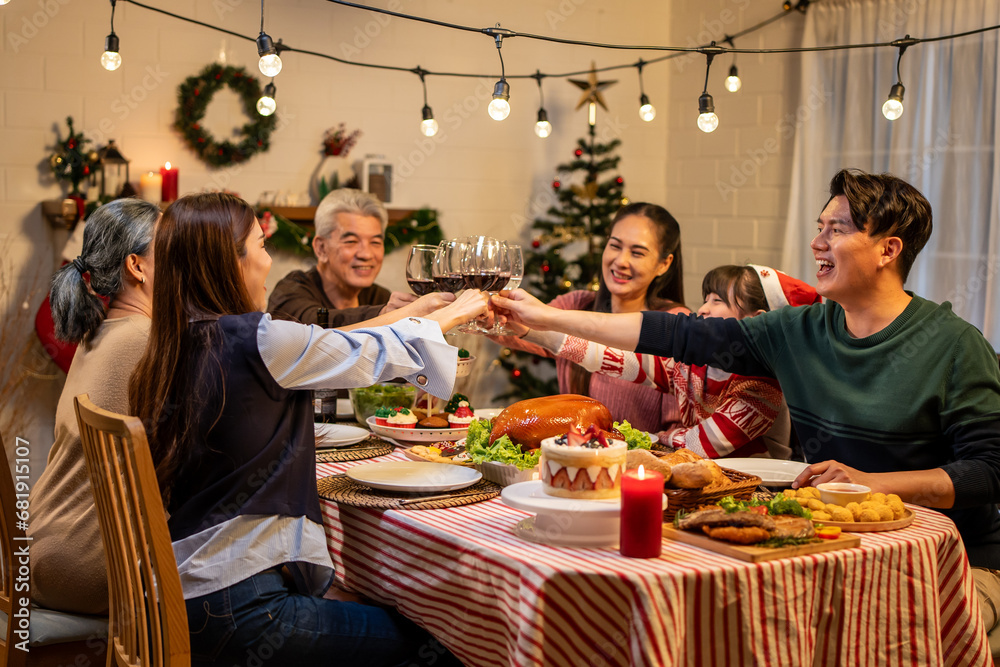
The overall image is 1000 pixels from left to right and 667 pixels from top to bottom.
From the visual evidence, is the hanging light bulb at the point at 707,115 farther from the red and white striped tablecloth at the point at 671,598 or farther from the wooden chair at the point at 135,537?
the wooden chair at the point at 135,537

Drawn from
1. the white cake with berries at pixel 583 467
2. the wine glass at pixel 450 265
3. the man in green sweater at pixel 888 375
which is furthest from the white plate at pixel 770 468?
the wine glass at pixel 450 265

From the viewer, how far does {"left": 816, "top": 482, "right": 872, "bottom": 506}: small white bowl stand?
165 centimetres

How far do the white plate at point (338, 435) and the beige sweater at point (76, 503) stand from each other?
0.49 metres

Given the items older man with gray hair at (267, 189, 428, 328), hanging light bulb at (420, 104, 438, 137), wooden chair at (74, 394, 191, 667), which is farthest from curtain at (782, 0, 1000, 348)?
wooden chair at (74, 394, 191, 667)

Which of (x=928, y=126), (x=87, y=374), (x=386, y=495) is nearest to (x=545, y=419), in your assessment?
(x=386, y=495)

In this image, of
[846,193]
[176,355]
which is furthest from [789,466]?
[176,355]

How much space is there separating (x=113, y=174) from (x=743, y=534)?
3826 mm

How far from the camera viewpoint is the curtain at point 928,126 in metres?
4.14

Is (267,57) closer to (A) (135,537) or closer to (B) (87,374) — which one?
(B) (87,374)

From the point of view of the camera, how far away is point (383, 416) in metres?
2.38

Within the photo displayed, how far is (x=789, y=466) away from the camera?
2.07m

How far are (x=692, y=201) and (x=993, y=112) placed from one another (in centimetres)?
179

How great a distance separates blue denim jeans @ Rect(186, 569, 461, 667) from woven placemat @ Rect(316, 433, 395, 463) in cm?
42

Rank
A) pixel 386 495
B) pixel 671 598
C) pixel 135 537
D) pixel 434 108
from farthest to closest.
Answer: pixel 434 108 → pixel 386 495 → pixel 135 537 → pixel 671 598
